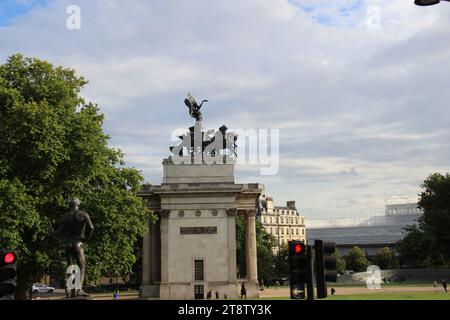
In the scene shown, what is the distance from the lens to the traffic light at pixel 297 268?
430 inches

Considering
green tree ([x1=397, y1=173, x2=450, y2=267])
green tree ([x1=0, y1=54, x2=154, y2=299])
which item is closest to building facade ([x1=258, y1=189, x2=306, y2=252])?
green tree ([x1=397, y1=173, x2=450, y2=267])

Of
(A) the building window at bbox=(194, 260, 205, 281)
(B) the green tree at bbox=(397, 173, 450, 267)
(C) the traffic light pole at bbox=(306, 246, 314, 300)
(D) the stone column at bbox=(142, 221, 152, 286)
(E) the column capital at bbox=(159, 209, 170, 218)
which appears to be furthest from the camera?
(B) the green tree at bbox=(397, 173, 450, 267)

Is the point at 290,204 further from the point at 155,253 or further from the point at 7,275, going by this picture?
the point at 7,275

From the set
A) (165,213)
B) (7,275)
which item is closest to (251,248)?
(165,213)

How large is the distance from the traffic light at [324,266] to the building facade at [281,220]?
159 metres

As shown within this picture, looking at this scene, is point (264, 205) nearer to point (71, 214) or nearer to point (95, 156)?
point (95, 156)

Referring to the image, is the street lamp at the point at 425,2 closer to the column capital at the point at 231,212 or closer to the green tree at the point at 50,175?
the green tree at the point at 50,175

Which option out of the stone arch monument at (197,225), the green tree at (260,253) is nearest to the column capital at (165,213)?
the stone arch monument at (197,225)

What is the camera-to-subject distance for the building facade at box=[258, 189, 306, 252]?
17364 centimetres

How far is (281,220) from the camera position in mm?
179875

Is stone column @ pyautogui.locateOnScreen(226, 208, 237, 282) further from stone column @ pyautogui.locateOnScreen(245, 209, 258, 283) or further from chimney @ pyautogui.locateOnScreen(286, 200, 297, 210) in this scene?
chimney @ pyautogui.locateOnScreen(286, 200, 297, 210)

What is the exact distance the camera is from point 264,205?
567ft

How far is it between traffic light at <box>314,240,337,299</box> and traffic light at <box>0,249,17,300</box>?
5798 millimetres
